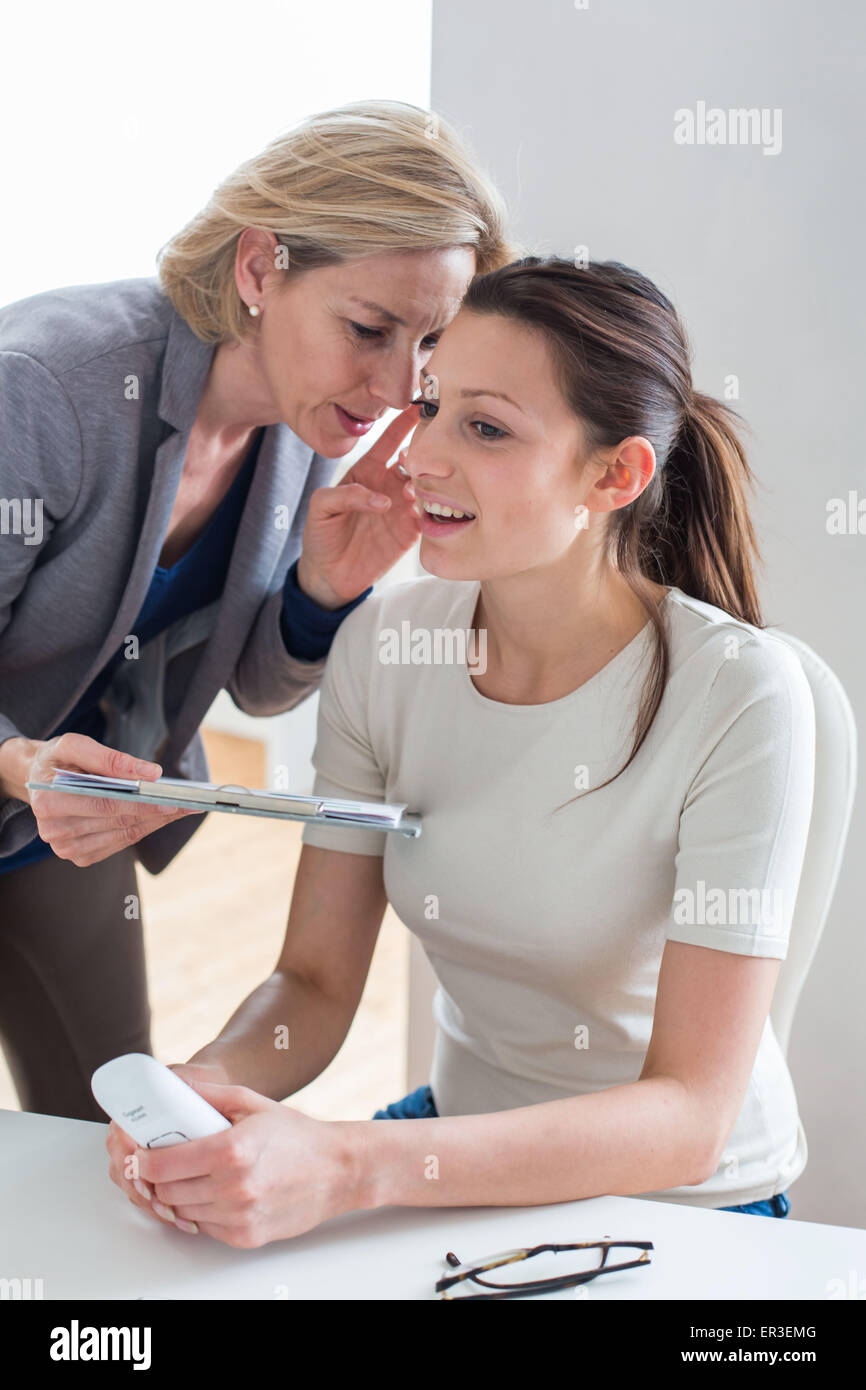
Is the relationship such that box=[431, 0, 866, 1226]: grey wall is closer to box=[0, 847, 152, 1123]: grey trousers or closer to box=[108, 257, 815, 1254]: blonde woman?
box=[108, 257, 815, 1254]: blonde woman

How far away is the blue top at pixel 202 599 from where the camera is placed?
4.91 feet

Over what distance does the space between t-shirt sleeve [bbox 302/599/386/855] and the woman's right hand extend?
0.73 feet

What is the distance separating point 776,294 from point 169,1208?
46.9 inches

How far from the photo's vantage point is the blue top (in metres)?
1.50

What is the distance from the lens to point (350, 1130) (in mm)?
901

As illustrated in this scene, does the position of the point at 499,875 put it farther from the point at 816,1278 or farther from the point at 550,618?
the point at 816,1278

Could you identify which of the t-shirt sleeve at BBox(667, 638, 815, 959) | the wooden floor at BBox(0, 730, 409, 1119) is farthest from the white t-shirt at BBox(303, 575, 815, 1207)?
the wooden floor at BBox(0, 730, 409, 1119)

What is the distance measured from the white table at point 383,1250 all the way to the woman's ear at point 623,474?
2.08 feet

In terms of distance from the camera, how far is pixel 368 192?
4.03 feet

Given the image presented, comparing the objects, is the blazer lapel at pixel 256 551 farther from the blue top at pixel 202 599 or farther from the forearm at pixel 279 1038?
the forearm at pixel 279 1038

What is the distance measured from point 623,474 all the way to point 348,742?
0.42 meters

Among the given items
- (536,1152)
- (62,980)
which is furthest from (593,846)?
(62,980)

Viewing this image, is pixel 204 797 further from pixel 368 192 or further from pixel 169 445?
pixel 368 192

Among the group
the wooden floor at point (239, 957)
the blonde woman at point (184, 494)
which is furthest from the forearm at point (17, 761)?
the wooden floor at point (239, 957)
